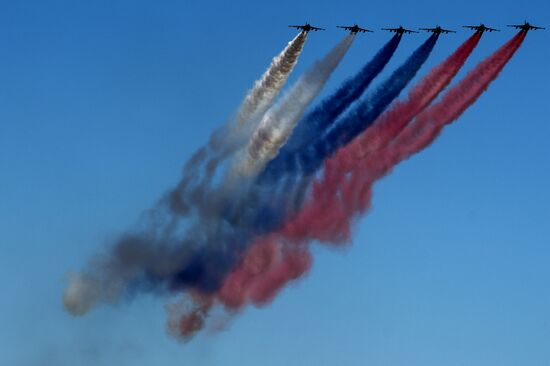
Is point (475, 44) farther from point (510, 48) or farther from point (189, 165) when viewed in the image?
point (189, 165)

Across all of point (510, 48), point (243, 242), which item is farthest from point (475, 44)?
point (243, 242)

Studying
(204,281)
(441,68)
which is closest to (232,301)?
(204,281)

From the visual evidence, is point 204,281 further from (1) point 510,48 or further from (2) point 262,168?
(1) point 510,48

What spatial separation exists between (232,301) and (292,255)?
10.6 ft

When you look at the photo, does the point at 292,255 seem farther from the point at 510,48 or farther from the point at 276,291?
the point at 510,48

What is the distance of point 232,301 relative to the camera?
7382 inches

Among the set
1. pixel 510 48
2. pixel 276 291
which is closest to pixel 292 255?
pixel 276 291

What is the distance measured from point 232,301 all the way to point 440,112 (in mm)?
12379

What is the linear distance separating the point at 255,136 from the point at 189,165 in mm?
4048

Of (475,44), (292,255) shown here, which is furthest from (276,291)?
(475,44)

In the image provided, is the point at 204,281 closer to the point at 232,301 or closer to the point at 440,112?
the point at 232,301

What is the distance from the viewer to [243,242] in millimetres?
187625

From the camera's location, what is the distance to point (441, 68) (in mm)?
183625

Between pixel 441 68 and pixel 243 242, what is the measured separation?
1176 centimetres
